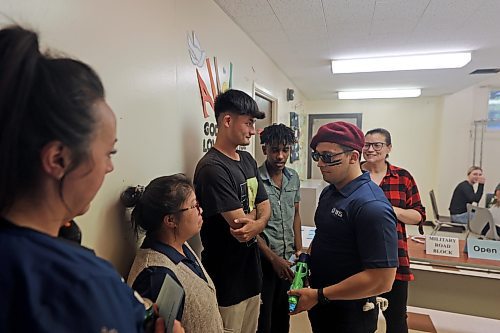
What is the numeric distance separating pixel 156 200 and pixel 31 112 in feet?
2.65

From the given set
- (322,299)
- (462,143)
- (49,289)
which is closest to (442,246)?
(322,299)

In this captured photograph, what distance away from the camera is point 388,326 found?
206cm

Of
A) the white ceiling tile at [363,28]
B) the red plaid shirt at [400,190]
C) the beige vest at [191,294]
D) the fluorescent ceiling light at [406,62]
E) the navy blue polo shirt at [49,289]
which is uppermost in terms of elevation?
the white ceiling tile at [363,28]

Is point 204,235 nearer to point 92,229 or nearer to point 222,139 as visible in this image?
point 222,139

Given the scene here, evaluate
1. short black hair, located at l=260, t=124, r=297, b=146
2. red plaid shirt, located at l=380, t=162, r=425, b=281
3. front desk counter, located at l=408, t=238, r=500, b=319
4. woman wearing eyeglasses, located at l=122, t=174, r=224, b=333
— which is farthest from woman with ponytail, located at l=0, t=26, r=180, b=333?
front desk counter, located at l=408, t=238, r=500, b=319

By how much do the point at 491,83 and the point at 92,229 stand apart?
714 centimetres

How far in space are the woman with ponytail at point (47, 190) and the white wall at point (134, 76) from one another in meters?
0.53

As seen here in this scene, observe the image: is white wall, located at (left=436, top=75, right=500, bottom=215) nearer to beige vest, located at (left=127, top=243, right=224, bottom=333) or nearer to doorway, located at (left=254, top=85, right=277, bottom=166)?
doorway, located at (left=254, top=85, right=277, bottom=166)

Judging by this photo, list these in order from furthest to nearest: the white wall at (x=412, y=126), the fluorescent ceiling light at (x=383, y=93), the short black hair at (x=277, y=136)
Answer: the white wall at (x=412, y=126) < the fluorescent ceiling light at (x=383, y=93) < the short black hair at (x=277, y=136)

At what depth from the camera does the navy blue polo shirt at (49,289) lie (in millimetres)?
437

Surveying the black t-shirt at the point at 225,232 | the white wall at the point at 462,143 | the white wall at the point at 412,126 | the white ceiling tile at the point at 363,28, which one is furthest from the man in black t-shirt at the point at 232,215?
the white wall at the point at 412,126

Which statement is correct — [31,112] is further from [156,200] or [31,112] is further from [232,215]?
[232,215]

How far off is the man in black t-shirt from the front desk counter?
4.76 feet

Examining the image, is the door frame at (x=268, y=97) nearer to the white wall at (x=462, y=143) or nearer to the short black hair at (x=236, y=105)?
the short black hair at (x=236, y=105)
